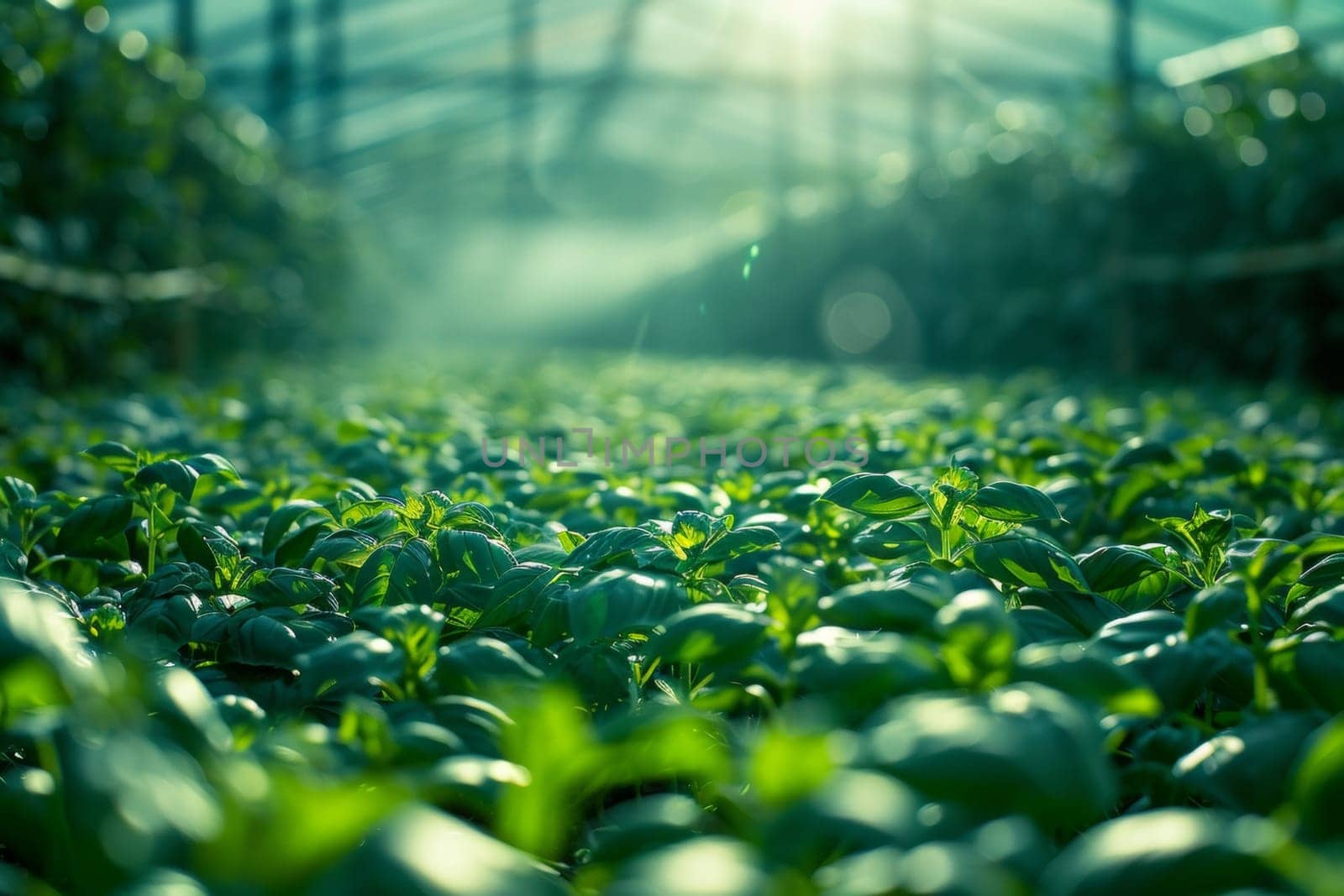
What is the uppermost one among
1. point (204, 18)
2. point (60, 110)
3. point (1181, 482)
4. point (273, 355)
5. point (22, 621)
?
point (204, 18)

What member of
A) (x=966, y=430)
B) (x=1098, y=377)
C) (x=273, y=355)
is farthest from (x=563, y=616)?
(x=273, y=355)

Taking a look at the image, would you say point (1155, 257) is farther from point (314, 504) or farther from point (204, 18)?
point (204, 18)

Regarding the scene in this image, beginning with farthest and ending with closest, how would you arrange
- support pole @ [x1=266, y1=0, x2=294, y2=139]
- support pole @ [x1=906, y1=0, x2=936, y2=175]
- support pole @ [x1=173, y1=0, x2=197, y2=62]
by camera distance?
support pole @ [x1=906, y1=0, x2=936, y2=175] < support pole @ [x1=266, y1=0, x2=294, y2=139] < support pole @ [x1=173, y1=0, x2=197, y2=62]

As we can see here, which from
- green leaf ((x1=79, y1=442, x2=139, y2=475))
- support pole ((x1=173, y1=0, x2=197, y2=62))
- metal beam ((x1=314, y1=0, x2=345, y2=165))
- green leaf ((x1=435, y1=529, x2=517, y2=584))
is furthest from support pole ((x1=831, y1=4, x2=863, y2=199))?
green leaf ((x1=435, y1=529, x2=517, y2=584))

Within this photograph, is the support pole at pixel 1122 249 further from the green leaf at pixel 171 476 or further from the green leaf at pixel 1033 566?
the green leaf at pixel 171 476

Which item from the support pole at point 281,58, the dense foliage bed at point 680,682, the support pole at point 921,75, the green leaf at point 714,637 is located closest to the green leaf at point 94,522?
the dense foliage bed at point 680,682

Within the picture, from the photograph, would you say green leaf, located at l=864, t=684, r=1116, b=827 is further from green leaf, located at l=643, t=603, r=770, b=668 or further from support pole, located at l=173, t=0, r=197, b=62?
support pole, located at l=173, t=0, r=197, b=62

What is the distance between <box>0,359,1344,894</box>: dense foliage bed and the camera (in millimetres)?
456

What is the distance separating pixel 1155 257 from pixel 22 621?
6.28 meters

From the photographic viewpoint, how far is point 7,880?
529 mm

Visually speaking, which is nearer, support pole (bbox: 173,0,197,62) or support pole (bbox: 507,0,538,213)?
support pole (bbox: 173,0,197,62)

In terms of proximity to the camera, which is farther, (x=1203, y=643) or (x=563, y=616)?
(x=563, y=616)

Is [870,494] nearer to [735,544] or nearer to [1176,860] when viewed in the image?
[735,544]

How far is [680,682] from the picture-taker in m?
1.04
